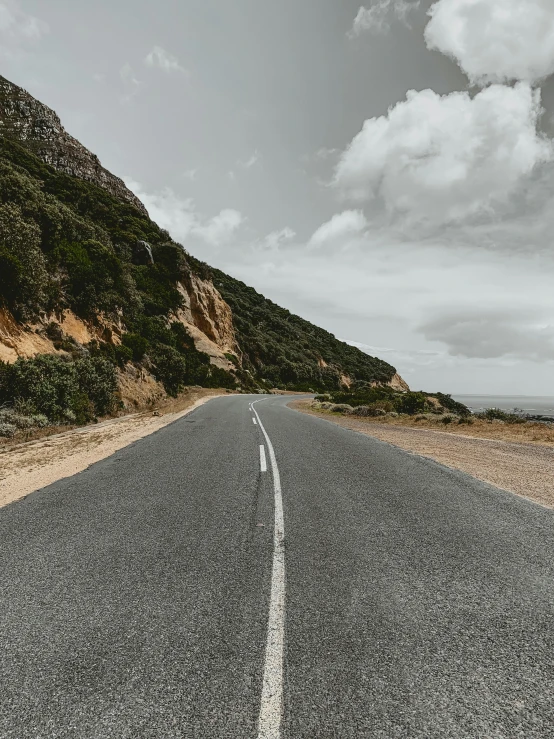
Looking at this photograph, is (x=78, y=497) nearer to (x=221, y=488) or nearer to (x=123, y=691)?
(x=221, y=488)

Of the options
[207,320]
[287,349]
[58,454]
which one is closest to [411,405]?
[58,454]

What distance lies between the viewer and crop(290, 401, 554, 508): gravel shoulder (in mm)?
7855

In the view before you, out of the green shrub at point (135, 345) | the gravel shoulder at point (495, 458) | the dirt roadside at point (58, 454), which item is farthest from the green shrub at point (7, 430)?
the green shrub at point (135, 345)

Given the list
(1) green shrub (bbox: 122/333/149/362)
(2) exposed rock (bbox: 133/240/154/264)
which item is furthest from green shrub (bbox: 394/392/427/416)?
(2) exposed rock (bbox: 133/240/154/264)

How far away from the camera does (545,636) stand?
3004 millimetres

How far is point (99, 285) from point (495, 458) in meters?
25.5

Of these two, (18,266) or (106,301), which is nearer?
(18,266)

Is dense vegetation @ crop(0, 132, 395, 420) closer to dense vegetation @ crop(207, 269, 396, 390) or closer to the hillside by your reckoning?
the hillside

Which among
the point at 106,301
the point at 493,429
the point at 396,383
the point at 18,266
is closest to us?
the point at 18,266

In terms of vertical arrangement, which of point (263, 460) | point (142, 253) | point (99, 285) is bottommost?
point (263, 460)

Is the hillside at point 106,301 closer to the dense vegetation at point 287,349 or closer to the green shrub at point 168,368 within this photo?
the green shrub at point 168,368

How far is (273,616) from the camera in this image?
3.16 m

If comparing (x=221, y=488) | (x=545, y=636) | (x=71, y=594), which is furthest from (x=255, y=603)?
(x=221, y=488)

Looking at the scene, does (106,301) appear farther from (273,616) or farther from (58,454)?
(273,616)
